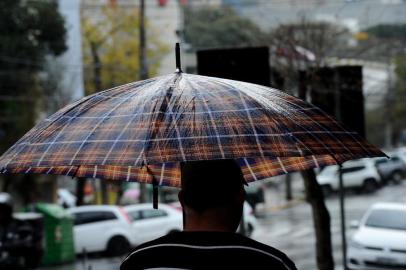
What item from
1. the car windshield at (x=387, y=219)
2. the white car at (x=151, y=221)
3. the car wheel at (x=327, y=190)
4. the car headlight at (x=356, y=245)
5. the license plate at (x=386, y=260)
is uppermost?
the car windshield at (x=387, y=219)

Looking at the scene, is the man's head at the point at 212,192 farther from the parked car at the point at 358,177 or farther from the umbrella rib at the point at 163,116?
the parked car at the point at 358,177

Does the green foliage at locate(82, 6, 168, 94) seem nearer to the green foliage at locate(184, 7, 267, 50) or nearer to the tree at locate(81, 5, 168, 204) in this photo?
the tree at locate(81, 5, 168, 204)

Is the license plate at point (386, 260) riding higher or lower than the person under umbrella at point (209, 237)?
lower

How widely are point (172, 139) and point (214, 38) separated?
56.3 ft

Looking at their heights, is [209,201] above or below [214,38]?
below

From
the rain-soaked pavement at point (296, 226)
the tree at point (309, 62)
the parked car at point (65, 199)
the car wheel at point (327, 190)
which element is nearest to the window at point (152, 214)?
the rain-soaked pavement at point (296, 226)

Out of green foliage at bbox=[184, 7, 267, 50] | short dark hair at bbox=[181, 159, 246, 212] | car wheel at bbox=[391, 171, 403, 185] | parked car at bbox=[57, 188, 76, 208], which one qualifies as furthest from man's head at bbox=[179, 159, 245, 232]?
car wheel at bbox=[391, 171, 403, 185]

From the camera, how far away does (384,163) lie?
4319cm

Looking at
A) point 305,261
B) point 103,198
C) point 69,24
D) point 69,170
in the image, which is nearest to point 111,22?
point 69,24

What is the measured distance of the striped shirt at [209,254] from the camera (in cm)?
248

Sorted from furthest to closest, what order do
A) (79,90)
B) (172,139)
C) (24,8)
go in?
(79,90) < (24,8) < (172,139)

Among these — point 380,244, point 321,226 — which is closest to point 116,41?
point 380,244

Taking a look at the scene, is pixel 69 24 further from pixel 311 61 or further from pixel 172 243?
pixel 172 243

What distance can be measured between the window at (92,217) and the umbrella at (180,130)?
18.3 m
